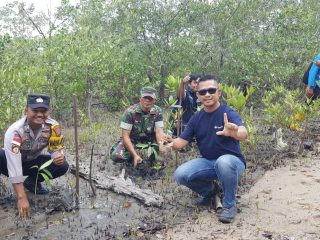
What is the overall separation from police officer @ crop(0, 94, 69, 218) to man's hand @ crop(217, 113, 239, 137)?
64.9 inches

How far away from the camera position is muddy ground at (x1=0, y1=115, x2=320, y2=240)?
3559 mm

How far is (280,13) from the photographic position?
966 centimetres

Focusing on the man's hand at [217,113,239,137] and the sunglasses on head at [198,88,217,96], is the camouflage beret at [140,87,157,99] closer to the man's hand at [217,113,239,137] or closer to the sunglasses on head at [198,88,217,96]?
the sunglasses on head at [198,88,217,96]

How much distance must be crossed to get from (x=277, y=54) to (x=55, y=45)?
203 inches

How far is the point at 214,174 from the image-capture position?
392cm

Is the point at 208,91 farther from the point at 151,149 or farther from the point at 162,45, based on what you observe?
the point at 162,45

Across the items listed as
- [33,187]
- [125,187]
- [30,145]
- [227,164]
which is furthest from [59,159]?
[227,164]

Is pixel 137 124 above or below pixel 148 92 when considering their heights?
below

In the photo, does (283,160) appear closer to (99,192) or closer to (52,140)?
(99,192)

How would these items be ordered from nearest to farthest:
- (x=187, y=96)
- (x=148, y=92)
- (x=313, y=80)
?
(x=148, y=92), (x=187, y=96), (x=313, y=80)

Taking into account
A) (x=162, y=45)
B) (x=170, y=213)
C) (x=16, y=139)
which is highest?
(x=162, y=45)

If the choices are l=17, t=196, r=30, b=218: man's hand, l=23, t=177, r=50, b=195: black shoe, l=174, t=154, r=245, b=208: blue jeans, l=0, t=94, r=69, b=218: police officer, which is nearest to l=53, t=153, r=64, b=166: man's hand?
l=0, t=94, r=69, b=218: police officer

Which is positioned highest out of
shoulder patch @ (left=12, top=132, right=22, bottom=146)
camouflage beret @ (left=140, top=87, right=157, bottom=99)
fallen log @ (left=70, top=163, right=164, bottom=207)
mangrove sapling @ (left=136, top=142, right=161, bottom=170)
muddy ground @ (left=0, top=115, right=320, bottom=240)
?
camouflage beret @ (left=140, top=87, right=157, bottom=99)

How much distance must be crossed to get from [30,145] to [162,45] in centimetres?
715
